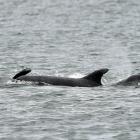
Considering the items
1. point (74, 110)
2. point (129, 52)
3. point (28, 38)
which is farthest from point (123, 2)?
point (74, 110)

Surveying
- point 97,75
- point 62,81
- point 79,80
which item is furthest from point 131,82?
point 62,81

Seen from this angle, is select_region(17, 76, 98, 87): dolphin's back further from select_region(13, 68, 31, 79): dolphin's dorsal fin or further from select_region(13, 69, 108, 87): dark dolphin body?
select_region(13, 68, 31, 79): dolphin's dorsal fin

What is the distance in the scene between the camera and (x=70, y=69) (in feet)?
112

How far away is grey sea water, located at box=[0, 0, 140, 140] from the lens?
22.3m

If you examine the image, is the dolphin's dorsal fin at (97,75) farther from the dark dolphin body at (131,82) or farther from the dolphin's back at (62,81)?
the dark dolphin body at (131,82)

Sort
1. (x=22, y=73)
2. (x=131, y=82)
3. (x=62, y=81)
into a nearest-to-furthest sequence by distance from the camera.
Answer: (x=131, y=82)
(x=62, y=81)
(x=22, y=73)

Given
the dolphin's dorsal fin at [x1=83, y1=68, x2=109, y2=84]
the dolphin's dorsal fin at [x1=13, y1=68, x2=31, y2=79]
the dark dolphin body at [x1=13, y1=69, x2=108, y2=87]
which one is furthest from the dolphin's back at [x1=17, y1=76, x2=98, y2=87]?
the dolphin's dorsal fin at [x1=13, y1=68, x2=31, y2=79]

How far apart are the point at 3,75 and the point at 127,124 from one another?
9.95 metres

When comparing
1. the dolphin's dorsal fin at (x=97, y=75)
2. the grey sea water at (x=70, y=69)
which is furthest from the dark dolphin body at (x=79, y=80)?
the grey sea water at (x=70, y=69)

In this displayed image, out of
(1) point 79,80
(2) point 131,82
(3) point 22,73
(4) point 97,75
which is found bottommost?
(2) point 131,82

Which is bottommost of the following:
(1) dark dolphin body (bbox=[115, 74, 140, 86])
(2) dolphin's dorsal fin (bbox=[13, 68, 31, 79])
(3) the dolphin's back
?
(1) dark dolphin body (bbox=[115, 74, 140, 86])

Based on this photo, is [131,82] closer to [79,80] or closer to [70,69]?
[79,80]

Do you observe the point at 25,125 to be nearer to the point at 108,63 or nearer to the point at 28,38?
the point at 108,63

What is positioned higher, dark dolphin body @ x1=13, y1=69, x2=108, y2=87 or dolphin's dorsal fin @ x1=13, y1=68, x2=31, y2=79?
dolphin's dorsal fin @ x1=13, y1=68, x2=31, y2=79
